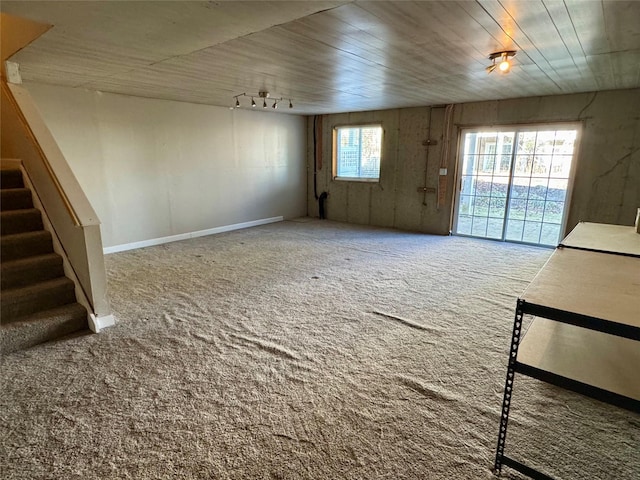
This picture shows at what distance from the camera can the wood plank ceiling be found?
2129 mm

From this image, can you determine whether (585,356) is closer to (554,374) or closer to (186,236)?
(554,374)

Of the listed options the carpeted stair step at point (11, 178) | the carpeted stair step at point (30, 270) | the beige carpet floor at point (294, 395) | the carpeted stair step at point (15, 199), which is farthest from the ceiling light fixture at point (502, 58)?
the carpeted stair step at point (11, 178)

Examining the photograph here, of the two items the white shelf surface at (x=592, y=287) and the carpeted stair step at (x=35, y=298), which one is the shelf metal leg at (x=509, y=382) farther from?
the carpeted stair step at (x=35, y=298)

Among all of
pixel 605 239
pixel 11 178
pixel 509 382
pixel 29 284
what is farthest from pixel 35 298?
pixel 605 239

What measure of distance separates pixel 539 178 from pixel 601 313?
511 centimetres

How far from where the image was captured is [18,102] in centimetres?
323

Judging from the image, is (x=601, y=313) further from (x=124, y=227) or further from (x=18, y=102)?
(x=124, y=227)

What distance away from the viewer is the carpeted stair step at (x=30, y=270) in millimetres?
2920

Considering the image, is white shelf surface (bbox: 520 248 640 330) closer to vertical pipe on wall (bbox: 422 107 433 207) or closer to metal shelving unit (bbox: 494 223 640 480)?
metal shelving unit (bbox: 494 223 640 480)

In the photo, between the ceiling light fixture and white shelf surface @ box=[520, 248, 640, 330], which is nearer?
white shelf surface @ box=[520, 248, 640, 330]

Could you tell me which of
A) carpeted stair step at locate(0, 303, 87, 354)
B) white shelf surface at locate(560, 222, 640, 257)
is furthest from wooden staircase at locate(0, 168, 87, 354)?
white shelf surface at locate(560, 222, 640, 257)

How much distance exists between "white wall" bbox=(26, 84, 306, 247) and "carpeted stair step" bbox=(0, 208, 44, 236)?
1691 millimetres

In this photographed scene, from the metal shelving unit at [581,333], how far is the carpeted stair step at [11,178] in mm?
4611

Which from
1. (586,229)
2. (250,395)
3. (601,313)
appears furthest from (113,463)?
(586,229)
